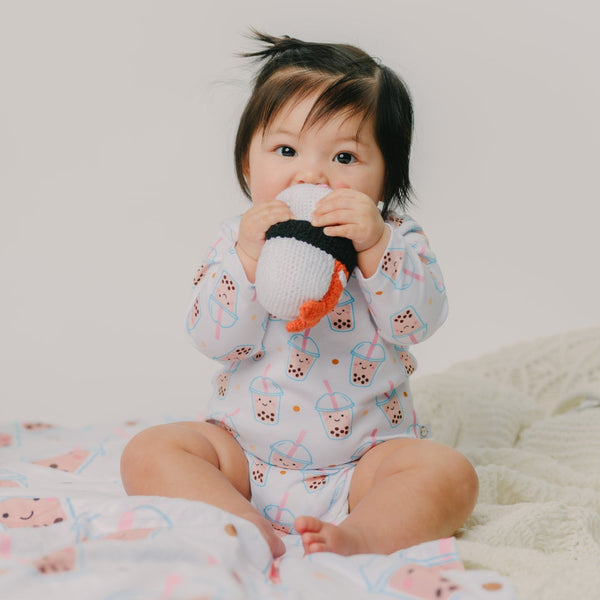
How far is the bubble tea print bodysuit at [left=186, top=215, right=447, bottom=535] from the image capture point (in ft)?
4.15

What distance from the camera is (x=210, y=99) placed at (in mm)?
2561

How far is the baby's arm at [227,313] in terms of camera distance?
1.24 m

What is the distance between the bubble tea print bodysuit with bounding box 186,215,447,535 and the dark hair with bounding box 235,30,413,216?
13 centimetres

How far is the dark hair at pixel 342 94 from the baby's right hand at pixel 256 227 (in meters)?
0.17

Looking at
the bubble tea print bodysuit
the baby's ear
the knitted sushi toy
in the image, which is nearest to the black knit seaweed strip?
the knitted sushi toy

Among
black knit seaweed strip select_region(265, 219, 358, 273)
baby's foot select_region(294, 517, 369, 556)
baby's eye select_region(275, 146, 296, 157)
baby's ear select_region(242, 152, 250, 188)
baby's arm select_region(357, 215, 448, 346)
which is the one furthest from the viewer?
baby's ear select_region(242, 152, 250, 188)

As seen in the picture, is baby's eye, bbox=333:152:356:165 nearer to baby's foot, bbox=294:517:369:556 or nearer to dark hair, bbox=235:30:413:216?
dark hair, bbox=235:30:413:216

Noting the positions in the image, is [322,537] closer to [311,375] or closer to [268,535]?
[268,535]

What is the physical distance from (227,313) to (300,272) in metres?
0.20

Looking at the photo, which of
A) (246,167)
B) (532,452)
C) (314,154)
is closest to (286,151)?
(314,154)

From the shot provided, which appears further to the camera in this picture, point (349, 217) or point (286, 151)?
point (286, 151)

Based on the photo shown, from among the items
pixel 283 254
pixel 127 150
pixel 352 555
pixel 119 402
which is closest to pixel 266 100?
pixel 283 254

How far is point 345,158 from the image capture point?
1332 mm

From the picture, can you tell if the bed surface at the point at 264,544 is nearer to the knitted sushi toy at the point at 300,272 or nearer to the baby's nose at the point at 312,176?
the knitted sushi toy at the point at 300,272
